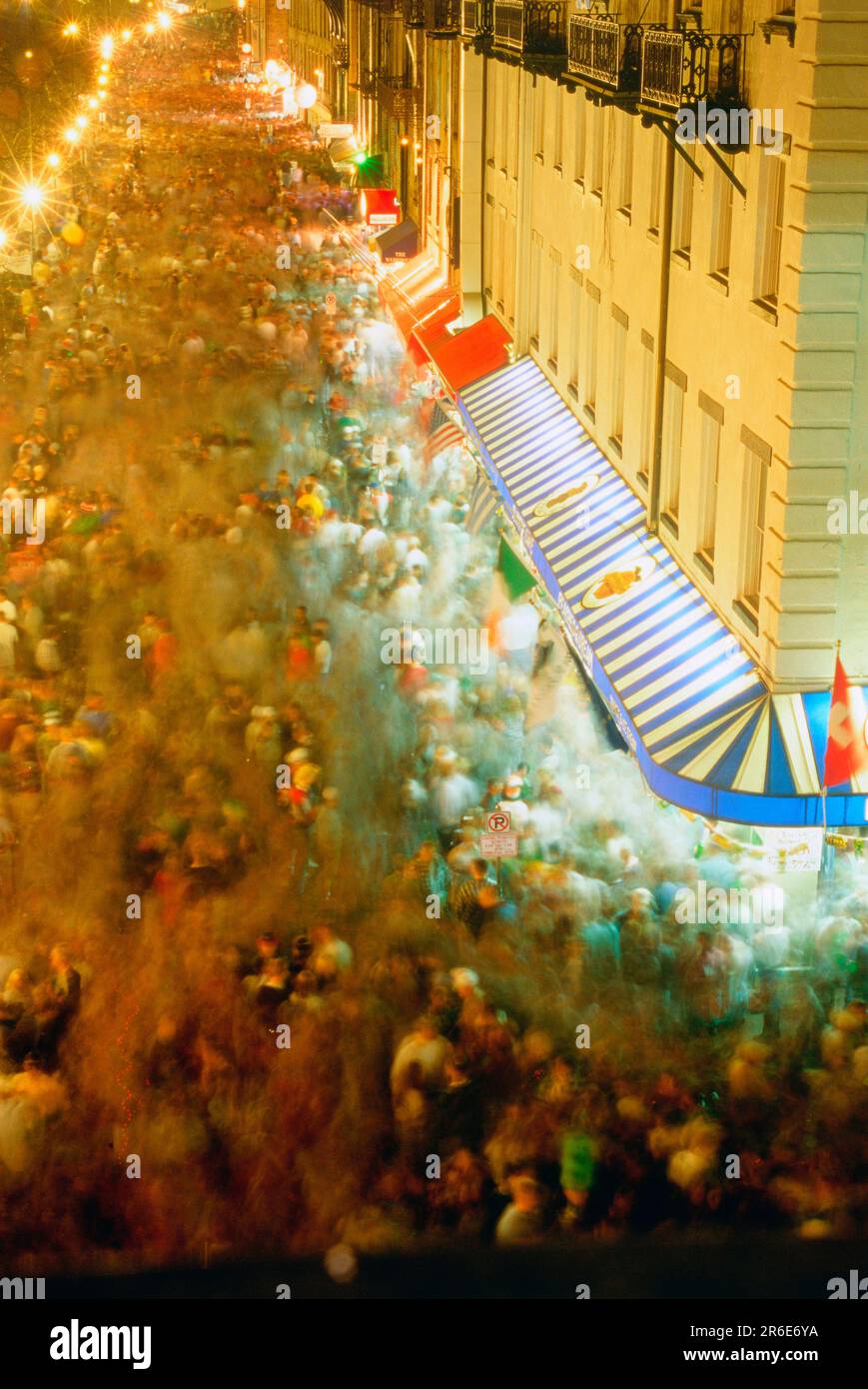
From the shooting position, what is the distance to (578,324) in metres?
21.8

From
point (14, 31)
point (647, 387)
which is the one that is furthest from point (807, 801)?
point (14, 31)

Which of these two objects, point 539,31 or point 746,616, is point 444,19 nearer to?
point 539,31

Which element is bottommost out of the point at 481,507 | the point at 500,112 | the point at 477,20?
the point at 481,507

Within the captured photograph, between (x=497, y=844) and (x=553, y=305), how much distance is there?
11.9 m

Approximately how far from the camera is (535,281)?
25.0 m

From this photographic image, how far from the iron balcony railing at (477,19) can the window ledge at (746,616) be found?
15238 mm

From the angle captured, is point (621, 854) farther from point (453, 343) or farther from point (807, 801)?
A: point (453, 343)

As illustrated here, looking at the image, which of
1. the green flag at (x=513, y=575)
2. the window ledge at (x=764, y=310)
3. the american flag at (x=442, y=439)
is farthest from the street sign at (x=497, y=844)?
the american flag at (x=442, y=439)

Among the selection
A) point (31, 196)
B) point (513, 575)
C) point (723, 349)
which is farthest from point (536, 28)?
point (31, 196)

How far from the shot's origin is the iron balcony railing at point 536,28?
21344mm

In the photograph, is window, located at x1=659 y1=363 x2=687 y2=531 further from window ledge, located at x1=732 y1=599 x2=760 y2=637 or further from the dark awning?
the dark awning

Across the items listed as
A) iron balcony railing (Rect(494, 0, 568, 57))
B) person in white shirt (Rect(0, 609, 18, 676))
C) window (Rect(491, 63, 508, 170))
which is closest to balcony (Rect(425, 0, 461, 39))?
window (Rect(491, 63, 508, 170))

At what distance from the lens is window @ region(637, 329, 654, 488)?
690 inches

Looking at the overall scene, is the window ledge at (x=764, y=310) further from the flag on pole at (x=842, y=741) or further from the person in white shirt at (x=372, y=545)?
the person in white shirt at (x=372, y=545)
